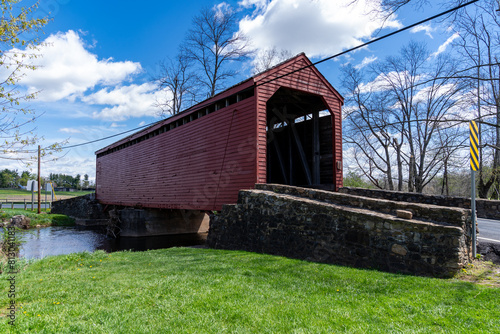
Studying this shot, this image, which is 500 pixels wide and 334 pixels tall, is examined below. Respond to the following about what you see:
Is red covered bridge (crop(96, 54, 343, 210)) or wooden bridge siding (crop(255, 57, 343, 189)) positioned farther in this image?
red covered bridge (crop(96, 54, 343, 210))

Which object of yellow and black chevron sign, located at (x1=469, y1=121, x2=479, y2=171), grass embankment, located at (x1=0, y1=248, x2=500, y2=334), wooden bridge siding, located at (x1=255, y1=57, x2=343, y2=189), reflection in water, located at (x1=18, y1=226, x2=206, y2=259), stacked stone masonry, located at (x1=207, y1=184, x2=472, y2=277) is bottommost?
reflection in water, located at (x1=18, y1=226, x2=206, y2=259)

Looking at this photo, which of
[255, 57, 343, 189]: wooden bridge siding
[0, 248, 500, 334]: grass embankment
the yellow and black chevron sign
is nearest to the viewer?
[0, 248, 500, 334]: grass embankment

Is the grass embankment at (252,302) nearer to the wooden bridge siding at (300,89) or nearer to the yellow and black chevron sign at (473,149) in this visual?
the yellow and black chevron sign at (473,149)

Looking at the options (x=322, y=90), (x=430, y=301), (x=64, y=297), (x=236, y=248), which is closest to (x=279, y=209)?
(x=236, y=248)

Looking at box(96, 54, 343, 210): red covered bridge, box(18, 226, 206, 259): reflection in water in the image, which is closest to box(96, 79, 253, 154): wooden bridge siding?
box(96, 54, 343, 210): red covered bridge

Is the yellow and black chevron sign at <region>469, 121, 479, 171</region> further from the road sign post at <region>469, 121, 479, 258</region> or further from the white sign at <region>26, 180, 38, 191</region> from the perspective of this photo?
the white sign at <region>26, 180, 38, 191</region>

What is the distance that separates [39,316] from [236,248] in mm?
6140

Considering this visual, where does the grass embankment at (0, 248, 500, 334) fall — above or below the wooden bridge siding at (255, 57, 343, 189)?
below

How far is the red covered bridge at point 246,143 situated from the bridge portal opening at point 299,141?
1.7 inches

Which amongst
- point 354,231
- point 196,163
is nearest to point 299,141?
point 196,163

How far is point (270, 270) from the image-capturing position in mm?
5570

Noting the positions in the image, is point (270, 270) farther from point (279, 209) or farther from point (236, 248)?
point (236, 248)

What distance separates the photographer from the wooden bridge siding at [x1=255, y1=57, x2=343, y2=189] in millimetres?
10125

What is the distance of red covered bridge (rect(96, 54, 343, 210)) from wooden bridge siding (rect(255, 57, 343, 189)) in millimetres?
34
